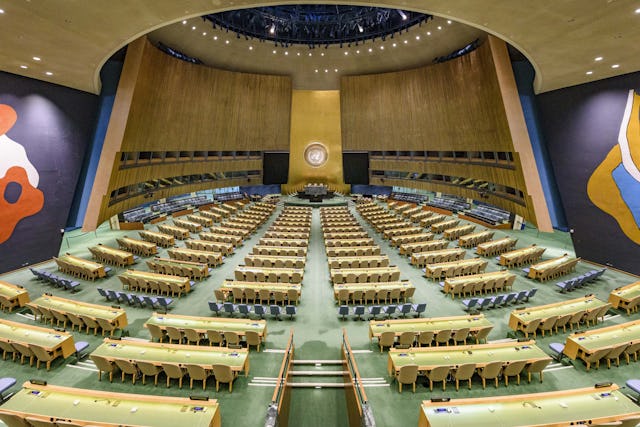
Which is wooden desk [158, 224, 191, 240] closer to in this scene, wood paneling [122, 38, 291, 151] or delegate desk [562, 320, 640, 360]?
wood paneling [122, 38, 291, 151]

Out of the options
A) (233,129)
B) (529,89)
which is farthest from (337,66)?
(529,89)

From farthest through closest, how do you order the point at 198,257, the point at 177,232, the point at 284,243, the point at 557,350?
the point at 177,232 → the point at 284,243 → the point at 198,257 → the point at 557,350

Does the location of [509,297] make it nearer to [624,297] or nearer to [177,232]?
[624,297]

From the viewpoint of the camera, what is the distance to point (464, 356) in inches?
239

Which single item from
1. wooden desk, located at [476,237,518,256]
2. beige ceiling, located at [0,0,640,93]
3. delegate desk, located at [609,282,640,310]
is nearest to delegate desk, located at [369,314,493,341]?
delegate desk, located at [609,282,640,310]

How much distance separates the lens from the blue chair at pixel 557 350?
6.78 meters

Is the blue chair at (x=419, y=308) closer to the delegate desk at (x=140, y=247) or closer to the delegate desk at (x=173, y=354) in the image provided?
the delegate desk at (x=173, y=354)

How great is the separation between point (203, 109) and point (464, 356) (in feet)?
81.4

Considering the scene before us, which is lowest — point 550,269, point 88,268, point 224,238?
point 550,269

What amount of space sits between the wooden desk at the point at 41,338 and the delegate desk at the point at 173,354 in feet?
3.81

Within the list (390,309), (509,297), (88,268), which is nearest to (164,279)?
(88,268)

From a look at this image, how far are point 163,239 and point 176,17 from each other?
34.6 feet

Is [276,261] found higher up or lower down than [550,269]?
higher up

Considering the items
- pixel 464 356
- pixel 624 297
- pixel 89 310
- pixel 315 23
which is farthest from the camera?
pixel 315 23
